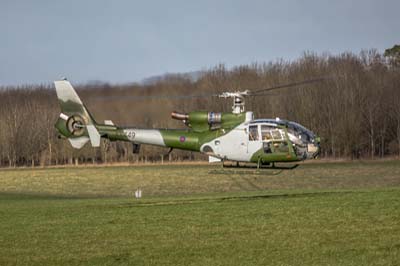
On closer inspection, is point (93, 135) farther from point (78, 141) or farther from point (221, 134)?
point (221, 134)

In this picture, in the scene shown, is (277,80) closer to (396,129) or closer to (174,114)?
(396,129)

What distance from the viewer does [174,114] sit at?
2750cm

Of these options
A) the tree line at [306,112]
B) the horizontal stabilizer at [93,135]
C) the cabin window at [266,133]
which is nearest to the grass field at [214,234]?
the cabin window at [266,133]

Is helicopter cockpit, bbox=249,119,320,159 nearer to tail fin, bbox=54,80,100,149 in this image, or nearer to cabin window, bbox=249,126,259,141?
cabin window, bbox=249,126,259,141

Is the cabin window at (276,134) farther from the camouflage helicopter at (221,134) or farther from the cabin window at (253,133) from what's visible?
the cabin window at (253,133)

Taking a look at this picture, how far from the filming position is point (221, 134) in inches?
1095

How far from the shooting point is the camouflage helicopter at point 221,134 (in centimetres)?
2655

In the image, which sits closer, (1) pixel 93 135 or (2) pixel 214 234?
(2) pixel 214 234

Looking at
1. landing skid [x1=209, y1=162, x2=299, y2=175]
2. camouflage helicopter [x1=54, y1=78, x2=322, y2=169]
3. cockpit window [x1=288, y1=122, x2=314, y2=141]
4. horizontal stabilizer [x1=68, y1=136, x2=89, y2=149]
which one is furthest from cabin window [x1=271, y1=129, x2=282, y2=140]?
horizontal stabilizer [x1=68, y1=136, x2=89, y2=149]

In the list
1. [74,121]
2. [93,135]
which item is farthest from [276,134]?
[74,121]

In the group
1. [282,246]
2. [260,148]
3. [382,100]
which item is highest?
[382,100]

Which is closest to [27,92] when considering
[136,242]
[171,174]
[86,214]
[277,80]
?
[171,174]

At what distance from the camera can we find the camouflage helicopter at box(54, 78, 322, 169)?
87.1ft

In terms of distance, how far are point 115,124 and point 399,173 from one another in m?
29.4
